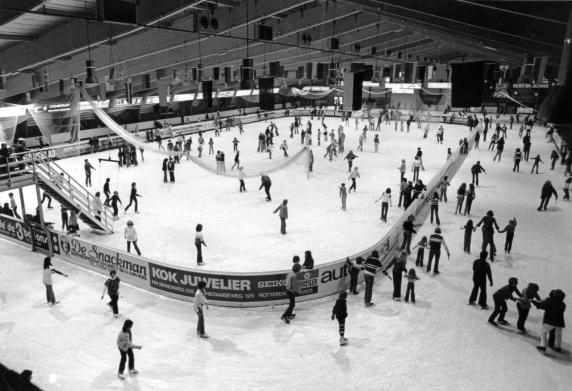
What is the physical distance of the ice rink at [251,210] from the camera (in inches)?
509

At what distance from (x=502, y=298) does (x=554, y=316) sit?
1.00 meters

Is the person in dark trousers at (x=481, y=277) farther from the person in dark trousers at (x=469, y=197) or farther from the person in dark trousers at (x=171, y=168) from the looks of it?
the person in dark trousers at (x=171, y=168)

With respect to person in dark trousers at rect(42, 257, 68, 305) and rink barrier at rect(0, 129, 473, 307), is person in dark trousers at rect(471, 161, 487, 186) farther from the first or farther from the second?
person in dark trousers at rect(42, 257, 68, 305)

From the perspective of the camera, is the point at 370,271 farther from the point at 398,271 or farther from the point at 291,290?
the point at 291,290

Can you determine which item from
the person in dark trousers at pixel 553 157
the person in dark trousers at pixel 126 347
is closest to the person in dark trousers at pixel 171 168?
the person in dark trousers at pixel 126 347

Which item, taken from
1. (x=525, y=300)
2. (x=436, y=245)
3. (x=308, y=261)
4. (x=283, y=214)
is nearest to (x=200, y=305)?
(x=308, y=261)

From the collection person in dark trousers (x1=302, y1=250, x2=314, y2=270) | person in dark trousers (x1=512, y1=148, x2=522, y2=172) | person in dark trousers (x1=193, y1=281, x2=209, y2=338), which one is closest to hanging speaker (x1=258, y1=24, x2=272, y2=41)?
person in dark trousers (x1=302, y1=250, x2=314, y2=270)

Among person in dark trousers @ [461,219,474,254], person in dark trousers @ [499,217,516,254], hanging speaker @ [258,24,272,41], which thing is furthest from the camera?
hanging speaker @ [258,24,272,41]

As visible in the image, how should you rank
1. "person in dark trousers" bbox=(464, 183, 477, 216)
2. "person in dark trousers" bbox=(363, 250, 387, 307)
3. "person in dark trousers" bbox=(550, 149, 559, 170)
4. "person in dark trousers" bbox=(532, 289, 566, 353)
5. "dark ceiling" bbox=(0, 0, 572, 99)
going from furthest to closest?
"person in dark trousers" bbox=(550, 149, 559, 170) < "person in dark trousers" bbox=(464, 183, 477, 216) < "dark ceiling" bbox=(0, 0, 572, 99) < "person in dark trousers" bbox=(363, 250, 387, 307) < "person in dark trousers" bbox=(532, 289, 566, 353)

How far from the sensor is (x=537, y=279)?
1086 cm

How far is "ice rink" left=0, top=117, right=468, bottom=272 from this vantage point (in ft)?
42.4

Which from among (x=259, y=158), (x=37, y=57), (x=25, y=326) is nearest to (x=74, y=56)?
(x=37, y=57)

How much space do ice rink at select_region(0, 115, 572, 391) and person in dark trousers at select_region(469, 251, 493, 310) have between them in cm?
23

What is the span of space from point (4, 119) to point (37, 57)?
17.2ft
